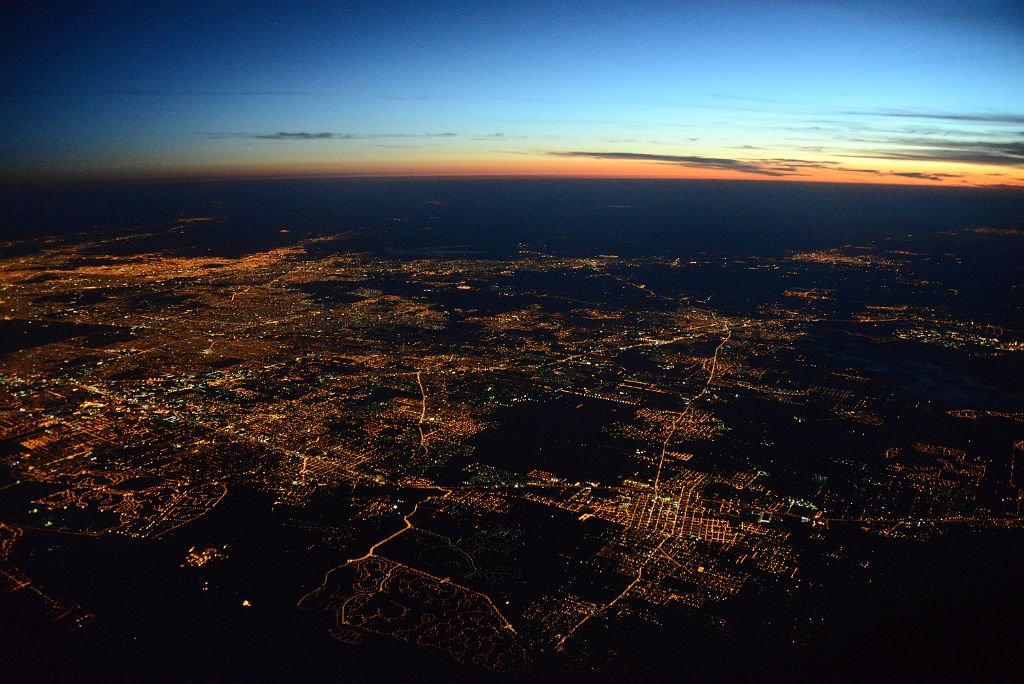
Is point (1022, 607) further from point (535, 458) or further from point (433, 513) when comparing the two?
point (433, 513)

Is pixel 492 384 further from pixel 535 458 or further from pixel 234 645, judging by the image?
pixel 234 645

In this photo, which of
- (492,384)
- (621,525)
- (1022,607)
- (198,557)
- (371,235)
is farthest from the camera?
(371,235)

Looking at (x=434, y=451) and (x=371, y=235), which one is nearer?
(x=434, y=451)

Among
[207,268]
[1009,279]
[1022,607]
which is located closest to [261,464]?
[1022,607]

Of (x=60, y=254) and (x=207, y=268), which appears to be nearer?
(x=207, y=268)

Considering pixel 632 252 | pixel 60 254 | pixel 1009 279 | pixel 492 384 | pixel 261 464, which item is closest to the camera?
pixel 261 464

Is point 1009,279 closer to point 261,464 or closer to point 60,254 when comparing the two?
point 261,464

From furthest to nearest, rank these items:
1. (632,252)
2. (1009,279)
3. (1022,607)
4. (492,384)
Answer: (632,252) < (1009,279) < (492,384) < (1022,607)

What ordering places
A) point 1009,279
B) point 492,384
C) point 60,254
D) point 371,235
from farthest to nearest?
point 371,235, point 60,254, point 1009,279, point 492,384

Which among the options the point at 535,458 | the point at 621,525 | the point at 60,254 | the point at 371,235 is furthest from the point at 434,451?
the point at 371,235
